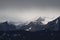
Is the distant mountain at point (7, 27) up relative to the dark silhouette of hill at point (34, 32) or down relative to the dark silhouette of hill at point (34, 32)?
up

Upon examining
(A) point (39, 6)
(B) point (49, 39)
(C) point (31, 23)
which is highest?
(A) point (39, 6)

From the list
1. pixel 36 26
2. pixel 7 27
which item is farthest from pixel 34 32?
pixel 7 27

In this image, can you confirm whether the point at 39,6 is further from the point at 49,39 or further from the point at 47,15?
the point at 49,39

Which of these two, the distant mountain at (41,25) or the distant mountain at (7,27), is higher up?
the distant mountain at (7,27)

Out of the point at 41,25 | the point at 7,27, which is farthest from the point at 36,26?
the point at 7,27

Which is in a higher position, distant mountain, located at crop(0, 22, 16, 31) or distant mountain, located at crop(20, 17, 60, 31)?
distant mountain, located at crop(0, 22, 16, 31)

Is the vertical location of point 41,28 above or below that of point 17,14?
below

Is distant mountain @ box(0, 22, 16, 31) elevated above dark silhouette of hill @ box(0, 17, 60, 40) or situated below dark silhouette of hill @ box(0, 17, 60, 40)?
above

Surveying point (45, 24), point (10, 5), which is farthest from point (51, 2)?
point (10, 5)

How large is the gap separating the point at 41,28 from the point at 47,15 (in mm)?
101

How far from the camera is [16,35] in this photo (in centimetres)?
102

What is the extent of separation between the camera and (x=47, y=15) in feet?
3.43

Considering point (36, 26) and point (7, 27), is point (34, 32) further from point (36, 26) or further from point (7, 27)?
point (7, 27)

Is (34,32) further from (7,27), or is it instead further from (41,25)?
(7,27)
